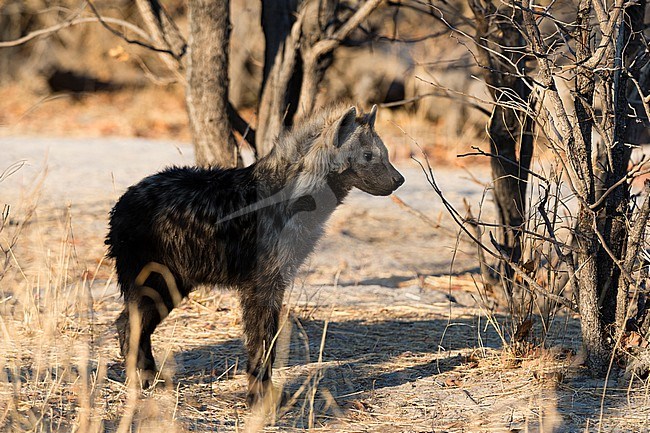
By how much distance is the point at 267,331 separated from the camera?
4277mm

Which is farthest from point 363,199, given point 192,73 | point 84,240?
point 192,73

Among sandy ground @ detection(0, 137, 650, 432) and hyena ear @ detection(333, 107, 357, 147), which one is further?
hyena ear @ detection(333, 107, 357, 147)

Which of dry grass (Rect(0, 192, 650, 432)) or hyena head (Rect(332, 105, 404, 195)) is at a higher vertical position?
hyena head (Rect(332, 105, 404, 195))

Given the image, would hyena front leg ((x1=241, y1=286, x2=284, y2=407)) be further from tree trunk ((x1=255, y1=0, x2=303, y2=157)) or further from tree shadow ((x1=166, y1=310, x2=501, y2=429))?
tree trunk ((x1=255, y1=0, x2=303, y2=157))

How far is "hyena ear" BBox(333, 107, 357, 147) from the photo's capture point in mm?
4387

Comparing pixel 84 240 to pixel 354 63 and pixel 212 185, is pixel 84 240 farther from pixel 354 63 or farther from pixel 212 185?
pixel 354 63

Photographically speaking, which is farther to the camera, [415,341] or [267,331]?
→ [415,341]

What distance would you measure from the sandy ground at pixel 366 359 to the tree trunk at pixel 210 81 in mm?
693

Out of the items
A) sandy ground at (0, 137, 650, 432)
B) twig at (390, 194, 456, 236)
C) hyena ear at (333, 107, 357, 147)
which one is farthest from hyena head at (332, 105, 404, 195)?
twig at (390, 194, 456, 236)

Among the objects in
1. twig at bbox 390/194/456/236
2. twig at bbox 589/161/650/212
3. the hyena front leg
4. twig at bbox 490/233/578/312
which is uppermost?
twig at bbox 589/161/650/212

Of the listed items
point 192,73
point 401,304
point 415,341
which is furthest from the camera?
point 401,304

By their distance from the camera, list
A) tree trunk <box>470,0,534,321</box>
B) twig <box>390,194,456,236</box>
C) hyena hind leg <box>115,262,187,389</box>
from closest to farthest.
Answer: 1. hyena hind leg <box>115,262,187,389</box>
2. tree trunk <box>470,0,534,321</box>
3. twig <box>390,194,456,236</box>

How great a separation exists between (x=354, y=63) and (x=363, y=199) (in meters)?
5.27

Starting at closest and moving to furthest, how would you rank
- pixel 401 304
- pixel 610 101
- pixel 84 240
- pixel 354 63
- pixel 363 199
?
pixel 610 101, pixel 401 304, pixel 84 240, pixel 363 199, pixel 354 63
